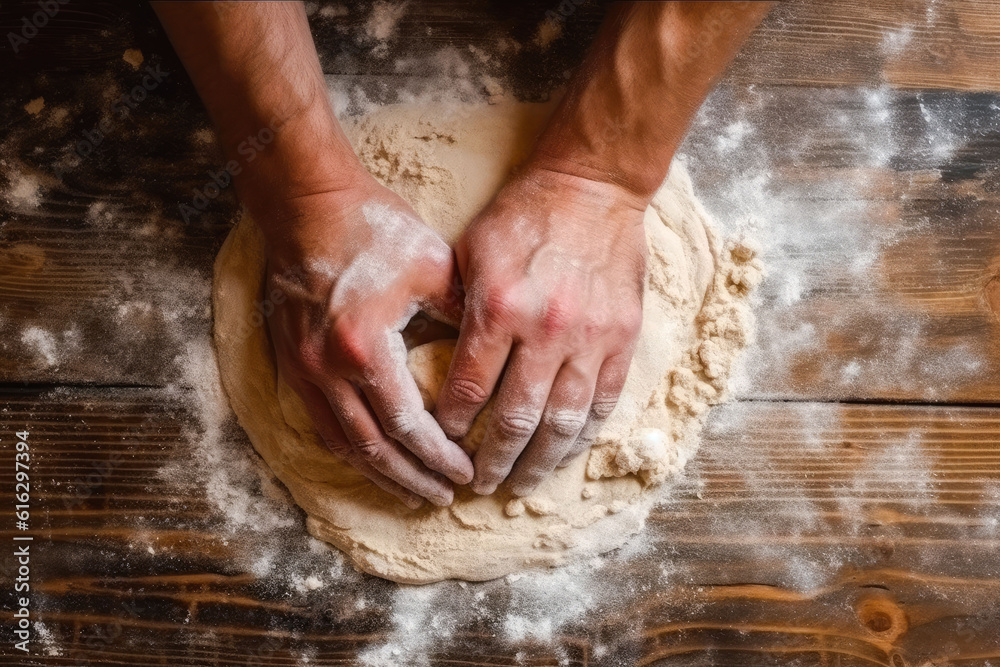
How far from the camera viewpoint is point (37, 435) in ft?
4.04

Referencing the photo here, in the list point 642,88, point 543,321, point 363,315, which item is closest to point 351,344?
point 363,315

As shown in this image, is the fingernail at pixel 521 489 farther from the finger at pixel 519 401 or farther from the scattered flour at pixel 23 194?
the scattered flour at pixel 23 194

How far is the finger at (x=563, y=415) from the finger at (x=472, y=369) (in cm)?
9

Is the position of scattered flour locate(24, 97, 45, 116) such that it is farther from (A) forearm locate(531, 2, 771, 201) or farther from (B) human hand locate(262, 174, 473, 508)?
(A) forearm locate(531, 2, 771, 201)

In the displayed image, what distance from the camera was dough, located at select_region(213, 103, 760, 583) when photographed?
1.15 m

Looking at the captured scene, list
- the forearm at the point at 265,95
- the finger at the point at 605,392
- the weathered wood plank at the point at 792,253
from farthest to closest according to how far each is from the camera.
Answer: the weathered wood plank at the point at 792,253 < the finger at the point at 605,392 < the forearm at the point at 265,95

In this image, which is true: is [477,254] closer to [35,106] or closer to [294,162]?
[294,162]

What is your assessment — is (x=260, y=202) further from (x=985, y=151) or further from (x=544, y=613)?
(x=985, y=151)

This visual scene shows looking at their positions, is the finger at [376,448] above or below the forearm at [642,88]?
below

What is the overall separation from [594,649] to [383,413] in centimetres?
54

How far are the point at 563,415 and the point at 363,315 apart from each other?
0.33 metres

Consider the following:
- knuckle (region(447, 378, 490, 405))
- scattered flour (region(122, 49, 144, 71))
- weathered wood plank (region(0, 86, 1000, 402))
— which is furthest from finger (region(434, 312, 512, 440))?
scattered flour (region(122, 49, 144, 71))

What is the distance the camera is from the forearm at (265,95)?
97 centimetres

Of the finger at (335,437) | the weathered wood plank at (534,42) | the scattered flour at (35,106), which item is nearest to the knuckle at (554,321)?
the finger at (335,437)
